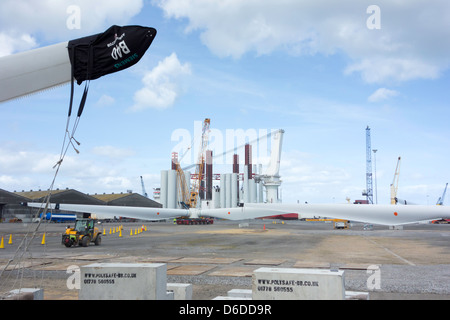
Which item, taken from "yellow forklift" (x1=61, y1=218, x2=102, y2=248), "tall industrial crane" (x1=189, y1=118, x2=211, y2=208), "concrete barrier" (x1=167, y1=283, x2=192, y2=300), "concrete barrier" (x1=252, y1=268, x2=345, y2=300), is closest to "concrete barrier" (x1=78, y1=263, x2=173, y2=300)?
"concrete barrier" (x1=167, y1=283, x2=192, y2=300)

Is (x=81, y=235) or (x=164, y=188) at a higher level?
(x=164, y=188)

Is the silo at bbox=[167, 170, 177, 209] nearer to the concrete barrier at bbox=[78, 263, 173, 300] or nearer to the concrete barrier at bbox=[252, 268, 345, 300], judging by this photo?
the concrete barrier at bbox=[78, 263, 173, 300]

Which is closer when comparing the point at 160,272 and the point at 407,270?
the point at 160,272

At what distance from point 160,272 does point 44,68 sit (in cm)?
510

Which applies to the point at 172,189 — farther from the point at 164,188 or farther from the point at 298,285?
the point at 298,285

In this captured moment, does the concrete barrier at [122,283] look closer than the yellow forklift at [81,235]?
Yes

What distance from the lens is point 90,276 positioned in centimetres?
845

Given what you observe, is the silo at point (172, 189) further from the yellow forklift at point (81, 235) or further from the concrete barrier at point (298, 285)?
the concrete barrier at point (298, 285)

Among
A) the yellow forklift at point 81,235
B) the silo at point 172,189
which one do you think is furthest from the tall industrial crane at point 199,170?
the yellow forklift at point 81,235

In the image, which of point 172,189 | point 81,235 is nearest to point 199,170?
point 172,189

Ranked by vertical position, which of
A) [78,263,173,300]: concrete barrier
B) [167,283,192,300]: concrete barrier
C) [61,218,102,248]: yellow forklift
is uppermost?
[78,263,173,300]: concrete barrier

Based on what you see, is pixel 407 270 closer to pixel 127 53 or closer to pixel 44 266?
pixel 127 53

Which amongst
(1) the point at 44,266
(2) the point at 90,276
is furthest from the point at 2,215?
(2) the point at 90,276
